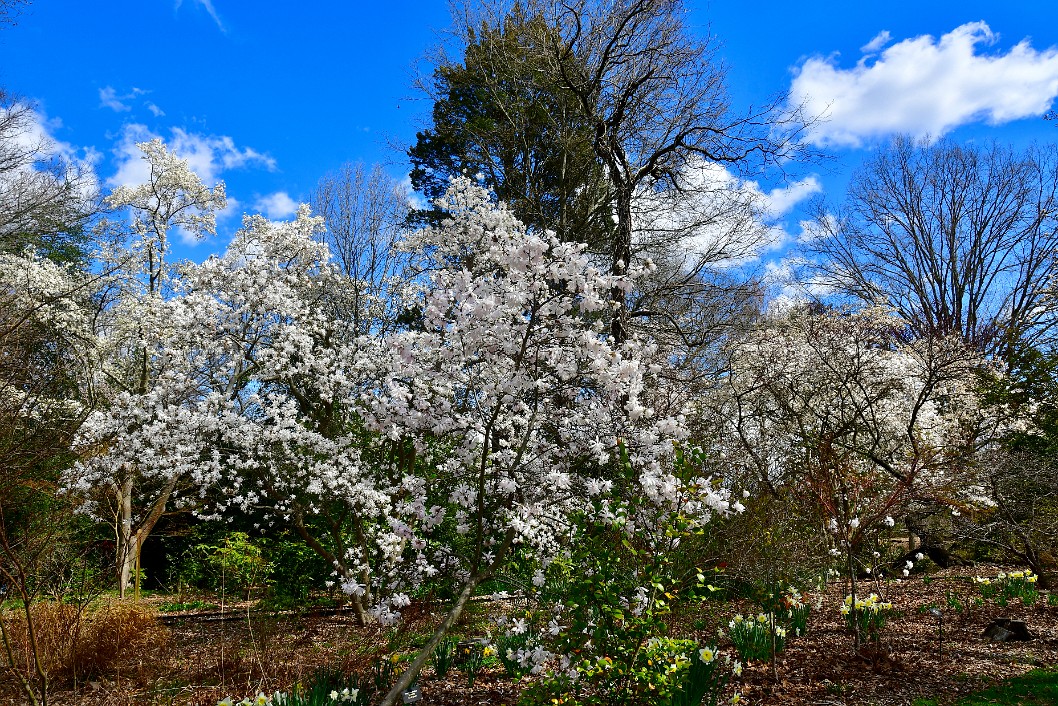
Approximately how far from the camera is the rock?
610 cm

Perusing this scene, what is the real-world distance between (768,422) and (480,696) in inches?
307

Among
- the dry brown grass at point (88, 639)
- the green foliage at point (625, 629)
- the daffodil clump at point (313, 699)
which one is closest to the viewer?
the green foliage at point (625, 629)

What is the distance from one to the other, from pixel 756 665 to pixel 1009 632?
9.12 ft

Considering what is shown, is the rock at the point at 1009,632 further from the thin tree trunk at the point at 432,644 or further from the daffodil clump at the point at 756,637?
the thin tree trunk at the point at 432,644

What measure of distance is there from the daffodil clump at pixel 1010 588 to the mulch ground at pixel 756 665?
16 cm

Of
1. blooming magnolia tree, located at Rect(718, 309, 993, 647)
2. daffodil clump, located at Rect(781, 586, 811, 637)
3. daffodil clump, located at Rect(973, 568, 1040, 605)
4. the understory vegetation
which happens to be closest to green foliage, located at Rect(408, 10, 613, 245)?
the understory vegetation

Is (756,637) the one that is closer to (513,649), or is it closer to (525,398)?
(513,649)

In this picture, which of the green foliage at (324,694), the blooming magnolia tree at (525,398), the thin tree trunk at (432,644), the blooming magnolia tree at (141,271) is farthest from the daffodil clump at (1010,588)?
the blooming magnolia tree at (141,271)

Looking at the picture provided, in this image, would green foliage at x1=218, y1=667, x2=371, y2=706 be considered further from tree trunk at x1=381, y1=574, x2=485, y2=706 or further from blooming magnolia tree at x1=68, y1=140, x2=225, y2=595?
blooming magnolia tree at x1=68, y1=140, x2=225, y2=595

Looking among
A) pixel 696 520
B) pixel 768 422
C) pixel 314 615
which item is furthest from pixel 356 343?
pixel 768 422

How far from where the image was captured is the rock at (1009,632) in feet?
20.0

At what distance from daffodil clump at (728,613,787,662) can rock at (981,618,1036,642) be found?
2.28 meters

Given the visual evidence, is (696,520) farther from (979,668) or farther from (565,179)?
(565,179)

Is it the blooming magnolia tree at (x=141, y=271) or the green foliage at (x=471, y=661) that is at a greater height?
the blooming magnolia tree at (x=141, y=271)
